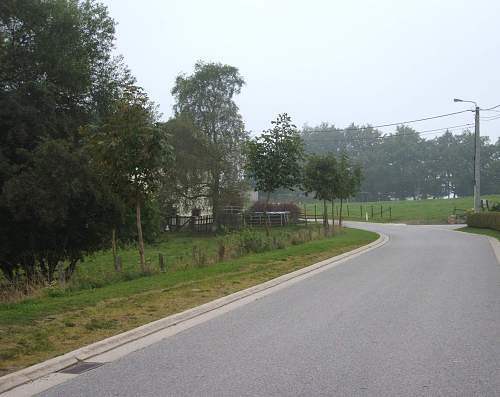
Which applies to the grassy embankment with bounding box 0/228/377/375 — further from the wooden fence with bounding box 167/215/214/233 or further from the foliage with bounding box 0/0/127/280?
the wooden fence with bounding box 167/215/214/233

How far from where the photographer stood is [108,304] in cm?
1080

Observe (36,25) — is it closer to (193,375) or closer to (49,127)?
(49,127)

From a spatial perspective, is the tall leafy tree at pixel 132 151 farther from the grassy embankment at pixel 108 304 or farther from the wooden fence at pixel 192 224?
the wooden fence at pixel 192 224

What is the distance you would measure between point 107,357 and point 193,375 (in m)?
1.43

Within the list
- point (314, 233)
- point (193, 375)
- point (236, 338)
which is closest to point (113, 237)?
point (314, 233)

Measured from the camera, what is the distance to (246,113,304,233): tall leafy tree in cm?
2762

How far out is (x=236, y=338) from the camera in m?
7.93

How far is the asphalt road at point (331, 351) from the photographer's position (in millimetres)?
5734

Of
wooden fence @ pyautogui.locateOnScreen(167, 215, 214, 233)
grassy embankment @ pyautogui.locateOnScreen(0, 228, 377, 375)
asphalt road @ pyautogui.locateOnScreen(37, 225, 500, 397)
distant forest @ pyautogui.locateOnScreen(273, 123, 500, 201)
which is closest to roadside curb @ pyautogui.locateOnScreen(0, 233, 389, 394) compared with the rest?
grassy embankment @ pyautogui.locateOnScreen(0, 228, 377, 375)

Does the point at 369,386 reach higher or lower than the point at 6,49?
lower

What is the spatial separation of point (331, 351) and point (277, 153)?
68.9 feet

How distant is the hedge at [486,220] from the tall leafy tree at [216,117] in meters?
19.9

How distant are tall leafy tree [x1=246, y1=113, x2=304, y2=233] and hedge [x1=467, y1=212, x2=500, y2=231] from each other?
13.6m

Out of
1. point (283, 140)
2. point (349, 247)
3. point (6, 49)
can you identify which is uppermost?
point (6, 49)
